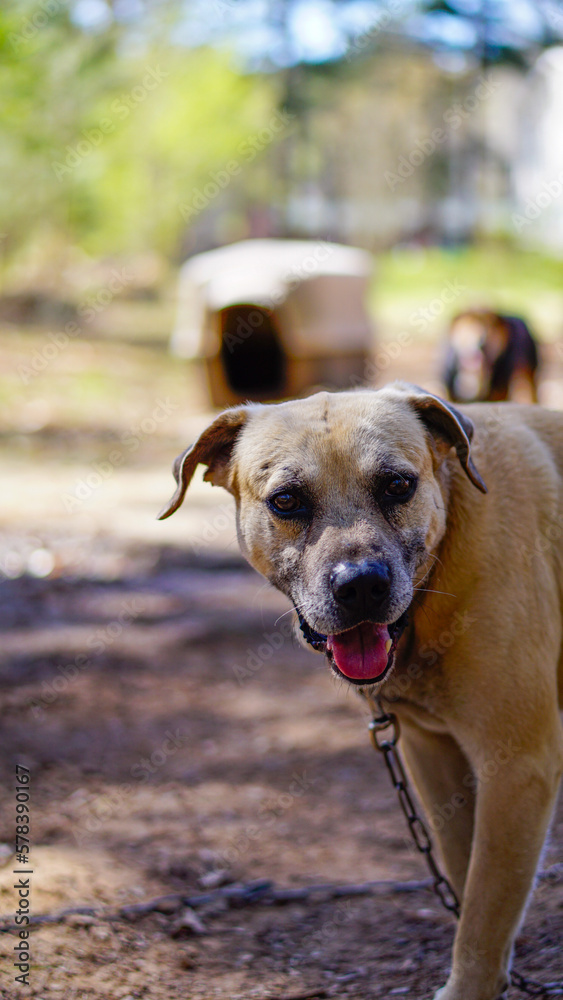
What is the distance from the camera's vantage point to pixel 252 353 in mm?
16859

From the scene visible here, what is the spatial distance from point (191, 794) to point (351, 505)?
2.26m

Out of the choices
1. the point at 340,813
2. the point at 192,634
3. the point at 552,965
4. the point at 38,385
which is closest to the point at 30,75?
the point at 38,385

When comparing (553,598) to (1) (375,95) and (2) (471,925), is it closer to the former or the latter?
(2) (471,925)

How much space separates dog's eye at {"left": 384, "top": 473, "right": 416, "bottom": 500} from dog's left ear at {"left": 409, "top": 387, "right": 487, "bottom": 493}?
182 millimetres

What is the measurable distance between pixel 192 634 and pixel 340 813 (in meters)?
2.10

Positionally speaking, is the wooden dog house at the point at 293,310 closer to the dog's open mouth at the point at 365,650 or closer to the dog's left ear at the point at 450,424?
the dog's left ear at the point at 450,424

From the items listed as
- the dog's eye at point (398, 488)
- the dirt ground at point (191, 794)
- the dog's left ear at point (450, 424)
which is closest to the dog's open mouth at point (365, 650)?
the dog's eye at point (398, 488)

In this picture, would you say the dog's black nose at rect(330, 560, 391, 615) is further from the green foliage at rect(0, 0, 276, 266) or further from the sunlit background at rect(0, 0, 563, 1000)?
the green foliage at rect(0, 0, 276, 266)

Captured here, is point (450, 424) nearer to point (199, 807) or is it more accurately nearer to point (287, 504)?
point (287, 504)

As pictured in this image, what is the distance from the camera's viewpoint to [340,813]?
165 inches

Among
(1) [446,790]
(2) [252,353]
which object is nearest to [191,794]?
(1) [446,790]

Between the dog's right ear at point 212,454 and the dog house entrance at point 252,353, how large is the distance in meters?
11.8

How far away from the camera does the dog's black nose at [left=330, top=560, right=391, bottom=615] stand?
2.42 metres

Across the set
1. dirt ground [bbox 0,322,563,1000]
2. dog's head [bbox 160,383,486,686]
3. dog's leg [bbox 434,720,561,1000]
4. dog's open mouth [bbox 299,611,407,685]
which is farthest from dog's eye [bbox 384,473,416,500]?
dirt ground [bbox 0,322,563,1000]
